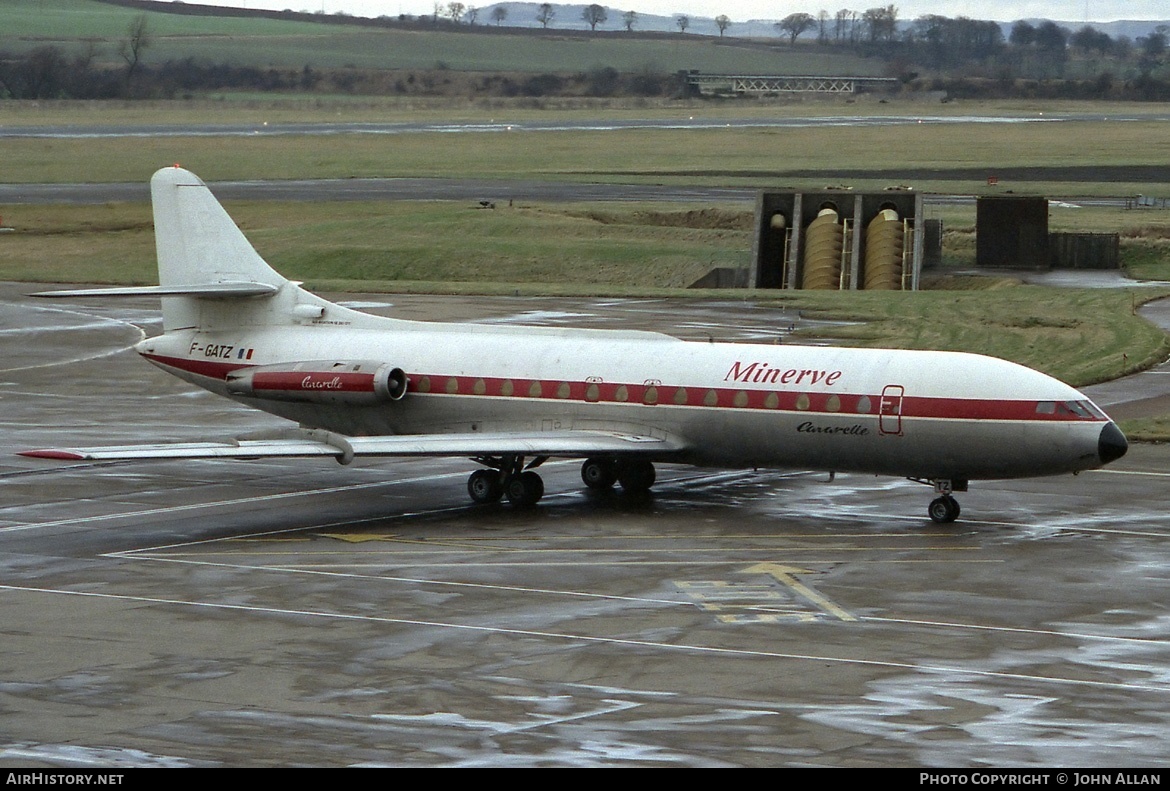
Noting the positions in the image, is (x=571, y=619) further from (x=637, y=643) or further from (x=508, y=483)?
(x=508, y=483)

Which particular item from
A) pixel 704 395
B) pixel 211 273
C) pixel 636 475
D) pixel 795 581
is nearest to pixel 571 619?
pixel 795 581

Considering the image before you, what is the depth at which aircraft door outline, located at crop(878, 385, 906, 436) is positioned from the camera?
31.0 m

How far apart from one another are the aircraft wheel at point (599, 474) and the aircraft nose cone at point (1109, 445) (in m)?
9.84

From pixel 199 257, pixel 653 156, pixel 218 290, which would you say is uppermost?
pixel 653 156

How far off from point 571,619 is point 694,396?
29.9ft

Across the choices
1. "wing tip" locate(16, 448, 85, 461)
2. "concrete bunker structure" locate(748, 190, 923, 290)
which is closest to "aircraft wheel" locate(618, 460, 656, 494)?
"wing tip" locate(16, 448, 85, 461)

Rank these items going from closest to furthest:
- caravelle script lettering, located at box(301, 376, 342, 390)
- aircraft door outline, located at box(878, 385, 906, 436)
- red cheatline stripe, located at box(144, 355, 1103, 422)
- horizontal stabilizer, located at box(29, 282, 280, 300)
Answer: red cheatline stripe, located at box(144, 355, 1103, 422) < aircraft door outline, located at box(878, 385, 906, 436) < caravelle script lettering, located at box(301, 376, 342, 390) < horizontal stabilizer, located at box(29, 282, 280, 300)

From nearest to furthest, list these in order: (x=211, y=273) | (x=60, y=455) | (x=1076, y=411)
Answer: (x=60, y=455) → (x=1076, y=411) → (x=211, y=273)

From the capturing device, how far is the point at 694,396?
32719mm

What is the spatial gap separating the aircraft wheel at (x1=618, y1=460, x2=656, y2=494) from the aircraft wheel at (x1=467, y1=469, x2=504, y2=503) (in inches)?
105

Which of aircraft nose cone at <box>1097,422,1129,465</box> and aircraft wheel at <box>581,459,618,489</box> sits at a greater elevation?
aircraft nose cone at <box>1097,422,1129,465</box>

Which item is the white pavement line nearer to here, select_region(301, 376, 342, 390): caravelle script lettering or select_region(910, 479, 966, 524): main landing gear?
select_region(301, 376, 342, 390): caravelle script lettering

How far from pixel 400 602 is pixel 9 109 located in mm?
159180
